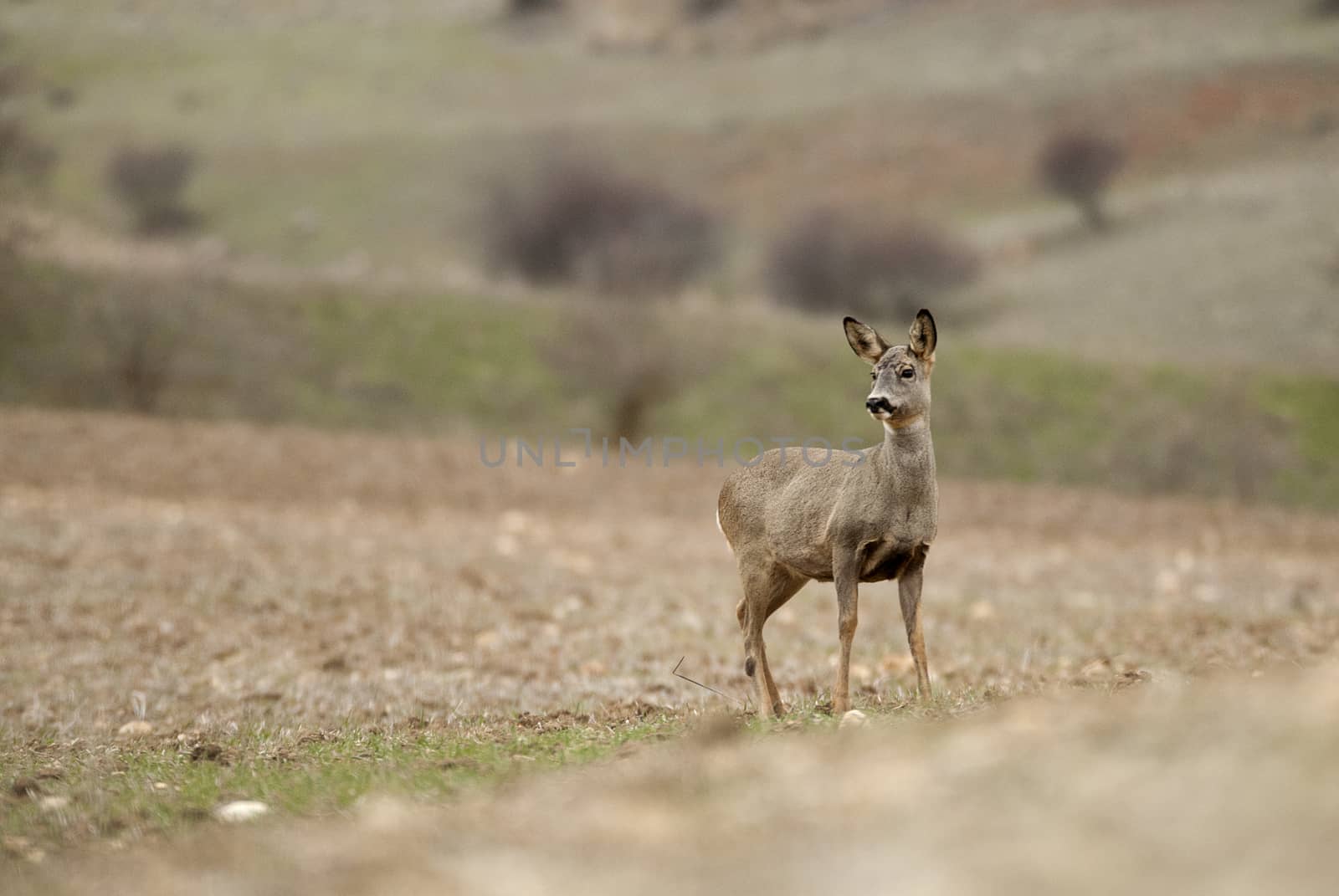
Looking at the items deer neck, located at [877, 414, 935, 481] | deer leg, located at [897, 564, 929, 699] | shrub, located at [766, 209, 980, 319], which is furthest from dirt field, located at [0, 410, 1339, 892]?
shrub, located at [766, 209, 980, 319]

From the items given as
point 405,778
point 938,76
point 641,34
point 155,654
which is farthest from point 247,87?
point 405,778

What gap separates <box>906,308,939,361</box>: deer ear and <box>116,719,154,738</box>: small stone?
19.3ft

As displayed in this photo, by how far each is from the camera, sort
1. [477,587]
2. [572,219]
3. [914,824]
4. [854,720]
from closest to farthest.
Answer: [914,824]
[854,720]
[477,587]
[572,219]

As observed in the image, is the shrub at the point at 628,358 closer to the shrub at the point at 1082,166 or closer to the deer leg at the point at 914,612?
the deer leg at the point at 914,612

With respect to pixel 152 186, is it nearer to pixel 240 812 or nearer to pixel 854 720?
pixel 240 812

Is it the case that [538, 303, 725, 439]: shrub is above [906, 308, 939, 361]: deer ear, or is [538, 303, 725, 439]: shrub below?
below

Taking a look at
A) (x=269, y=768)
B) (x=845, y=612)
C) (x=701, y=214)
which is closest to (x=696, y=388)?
(x=701, y=214)

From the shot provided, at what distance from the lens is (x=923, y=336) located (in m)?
7.64

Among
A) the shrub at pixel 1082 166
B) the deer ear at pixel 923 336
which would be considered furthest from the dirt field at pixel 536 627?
the shrub at pixel 1082 166

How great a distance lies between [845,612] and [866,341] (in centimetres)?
158

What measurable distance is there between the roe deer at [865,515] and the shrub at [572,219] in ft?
139

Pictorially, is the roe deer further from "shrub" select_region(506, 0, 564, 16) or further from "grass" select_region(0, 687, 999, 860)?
"shrub" select_region(506, 0, 564, 16)

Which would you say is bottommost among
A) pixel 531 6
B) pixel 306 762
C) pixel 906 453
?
pixel 306 762

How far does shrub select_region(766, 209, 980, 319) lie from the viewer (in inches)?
2181
